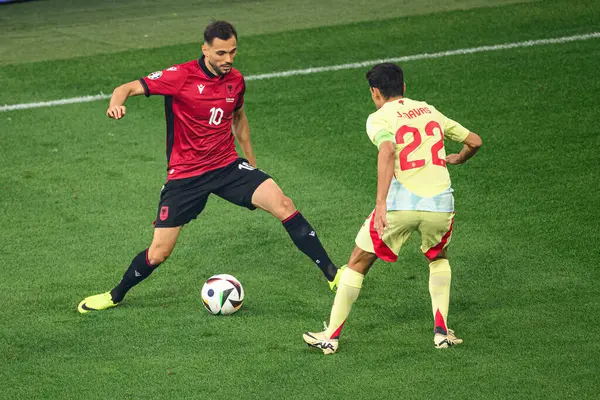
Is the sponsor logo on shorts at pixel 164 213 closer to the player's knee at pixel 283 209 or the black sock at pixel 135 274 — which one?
the black sock at pixel 135 274

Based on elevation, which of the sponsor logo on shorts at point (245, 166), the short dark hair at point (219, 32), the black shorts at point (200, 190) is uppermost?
the short dark hair at point (219, 32)

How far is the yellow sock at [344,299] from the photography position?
686 cm

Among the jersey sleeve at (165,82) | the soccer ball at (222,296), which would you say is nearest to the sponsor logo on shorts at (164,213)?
the soccer ball at (222,296)

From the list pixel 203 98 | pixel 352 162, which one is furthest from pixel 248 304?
pixel 352 162

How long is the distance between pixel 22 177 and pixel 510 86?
6105mm

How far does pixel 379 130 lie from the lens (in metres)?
6.55

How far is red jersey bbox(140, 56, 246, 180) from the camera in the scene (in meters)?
7.76

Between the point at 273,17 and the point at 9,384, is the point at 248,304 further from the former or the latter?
the point at 273,17

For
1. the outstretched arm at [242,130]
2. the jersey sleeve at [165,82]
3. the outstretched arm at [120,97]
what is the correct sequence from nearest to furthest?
the outstretched arm at [120,97]
the jersey sleeve at [165,82]
the outstretched arm at [242,130]

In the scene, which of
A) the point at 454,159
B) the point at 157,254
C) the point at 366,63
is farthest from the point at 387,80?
the point at 366,63

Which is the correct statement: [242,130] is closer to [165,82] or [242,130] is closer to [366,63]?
[165,82]

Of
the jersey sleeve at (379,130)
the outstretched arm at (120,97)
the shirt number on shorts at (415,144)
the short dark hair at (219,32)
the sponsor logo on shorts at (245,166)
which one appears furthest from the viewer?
the sponsor logo on shorts at (245,166)

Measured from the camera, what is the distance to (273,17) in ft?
54.2

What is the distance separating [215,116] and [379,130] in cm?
178
